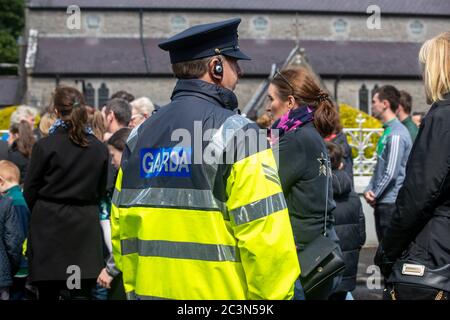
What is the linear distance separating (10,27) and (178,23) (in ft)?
55.3

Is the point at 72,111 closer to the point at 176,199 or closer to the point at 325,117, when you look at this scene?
the point at 325,117

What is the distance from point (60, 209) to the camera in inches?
212

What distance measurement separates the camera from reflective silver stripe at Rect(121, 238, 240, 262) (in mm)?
2734

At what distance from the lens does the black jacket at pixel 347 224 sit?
16.8 feet

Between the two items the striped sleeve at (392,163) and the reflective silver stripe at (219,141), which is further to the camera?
the striped sleeve at (392,163)

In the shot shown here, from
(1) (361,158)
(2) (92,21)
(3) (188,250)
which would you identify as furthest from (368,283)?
(2) (92,21)

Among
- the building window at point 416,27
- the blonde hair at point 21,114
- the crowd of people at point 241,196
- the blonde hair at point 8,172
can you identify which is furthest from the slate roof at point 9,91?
the crowd of people at point 241,196

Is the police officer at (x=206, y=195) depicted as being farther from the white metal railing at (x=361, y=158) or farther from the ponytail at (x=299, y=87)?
the white metal railing at (x=361, y=158)

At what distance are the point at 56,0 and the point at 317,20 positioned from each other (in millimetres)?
17171

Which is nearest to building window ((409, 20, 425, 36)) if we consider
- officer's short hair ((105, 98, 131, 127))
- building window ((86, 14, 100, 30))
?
building window ((86, 14, 100, 30))

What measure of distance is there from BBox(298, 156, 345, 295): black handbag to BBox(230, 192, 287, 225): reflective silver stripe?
100cm

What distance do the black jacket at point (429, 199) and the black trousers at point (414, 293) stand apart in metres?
0.06
